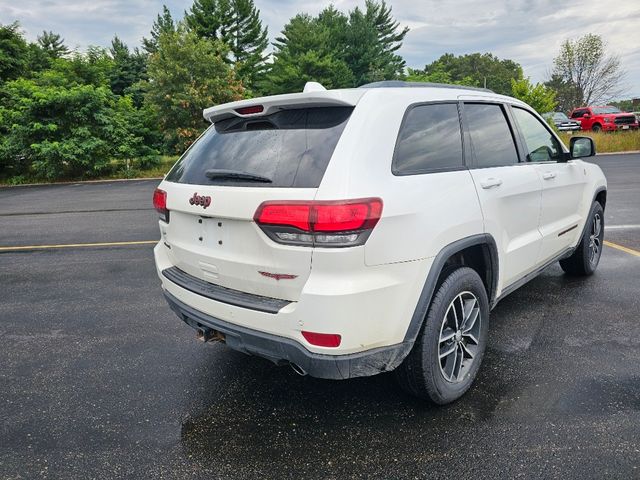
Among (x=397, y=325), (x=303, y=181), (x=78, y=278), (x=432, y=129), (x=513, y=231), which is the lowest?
(x=78, y=278)

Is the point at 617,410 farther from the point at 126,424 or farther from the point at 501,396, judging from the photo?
the point at 126,424

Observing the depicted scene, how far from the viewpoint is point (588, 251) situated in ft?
15.8

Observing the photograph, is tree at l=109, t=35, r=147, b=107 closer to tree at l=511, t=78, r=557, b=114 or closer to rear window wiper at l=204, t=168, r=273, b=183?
tree at l=511, t=78, r=557, b=114

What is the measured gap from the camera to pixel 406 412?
264 centimetres

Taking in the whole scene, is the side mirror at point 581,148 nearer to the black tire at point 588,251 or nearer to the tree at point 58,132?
the black tire at point 588,251

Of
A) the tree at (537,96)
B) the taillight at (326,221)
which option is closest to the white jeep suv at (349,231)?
the taillight at (326,221)

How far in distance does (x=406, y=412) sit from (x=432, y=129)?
1.65 meters

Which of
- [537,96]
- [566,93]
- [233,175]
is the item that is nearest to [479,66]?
[566,93]

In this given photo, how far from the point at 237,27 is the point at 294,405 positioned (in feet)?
154

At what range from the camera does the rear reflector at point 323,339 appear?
6.98 ft

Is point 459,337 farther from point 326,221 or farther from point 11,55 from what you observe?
point 11,55

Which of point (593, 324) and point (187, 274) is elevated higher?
point (187, 274)

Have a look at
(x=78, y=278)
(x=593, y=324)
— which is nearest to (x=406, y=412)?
(x=593, y=324)

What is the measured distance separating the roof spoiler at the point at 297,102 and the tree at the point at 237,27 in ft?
133
